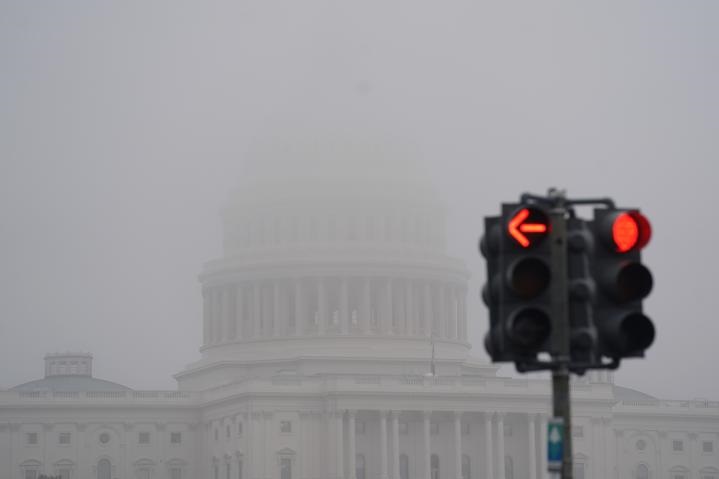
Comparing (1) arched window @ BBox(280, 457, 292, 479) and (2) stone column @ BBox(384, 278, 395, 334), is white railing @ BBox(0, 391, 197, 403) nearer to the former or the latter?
(1) arched window @ BBox(280, 457, 292, 479)

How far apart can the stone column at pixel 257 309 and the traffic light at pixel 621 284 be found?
5565 inches

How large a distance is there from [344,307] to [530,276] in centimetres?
14023

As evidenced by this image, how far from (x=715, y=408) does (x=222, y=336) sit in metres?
43.0

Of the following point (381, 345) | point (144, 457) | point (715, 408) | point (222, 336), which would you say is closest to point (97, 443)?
point (144, 457)

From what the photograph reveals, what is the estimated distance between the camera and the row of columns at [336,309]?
15738cm

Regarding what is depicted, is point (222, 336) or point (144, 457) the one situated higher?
point (222, 336)

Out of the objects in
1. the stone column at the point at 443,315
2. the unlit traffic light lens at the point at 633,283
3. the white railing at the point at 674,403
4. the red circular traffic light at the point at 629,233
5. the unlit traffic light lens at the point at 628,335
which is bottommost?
the unlit traffic light lens at the point at 628,335

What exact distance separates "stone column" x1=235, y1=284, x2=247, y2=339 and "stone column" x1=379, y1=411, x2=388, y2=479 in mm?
19029

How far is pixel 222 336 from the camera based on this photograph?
161250 millimetres

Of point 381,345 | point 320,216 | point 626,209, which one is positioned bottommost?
point 626,209

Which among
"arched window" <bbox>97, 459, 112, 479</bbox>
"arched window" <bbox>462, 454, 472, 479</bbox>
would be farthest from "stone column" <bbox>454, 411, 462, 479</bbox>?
"arched window" <bbox>97, 459, 112, 479</bbox>

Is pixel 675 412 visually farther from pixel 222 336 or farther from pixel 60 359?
pixel 60 359

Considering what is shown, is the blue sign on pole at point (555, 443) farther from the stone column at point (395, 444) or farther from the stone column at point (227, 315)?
the stone column at point (227, 315)

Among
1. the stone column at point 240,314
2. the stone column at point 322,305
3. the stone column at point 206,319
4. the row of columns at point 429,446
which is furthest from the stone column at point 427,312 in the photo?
the stone column at point 206,319
